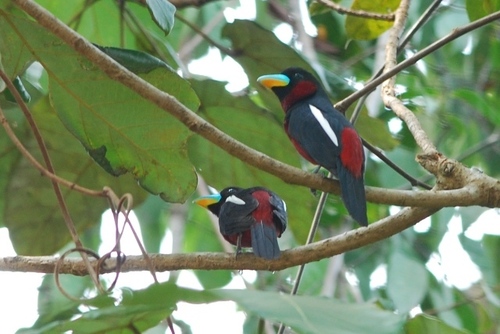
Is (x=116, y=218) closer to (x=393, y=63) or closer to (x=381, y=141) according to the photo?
(x=393, y=63)

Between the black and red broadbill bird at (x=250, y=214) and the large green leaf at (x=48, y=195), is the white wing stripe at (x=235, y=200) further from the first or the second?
the large green leaf at (x=48, y=195)

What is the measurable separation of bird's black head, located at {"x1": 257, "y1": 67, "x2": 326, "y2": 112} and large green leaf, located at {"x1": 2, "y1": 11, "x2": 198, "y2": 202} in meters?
0.66

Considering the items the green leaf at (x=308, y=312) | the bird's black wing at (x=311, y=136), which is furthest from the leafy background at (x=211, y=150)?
the bird's black wing at (x=311, y=136)

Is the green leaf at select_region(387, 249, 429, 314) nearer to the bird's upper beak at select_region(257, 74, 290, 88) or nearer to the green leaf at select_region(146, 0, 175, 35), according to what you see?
the bird's upper beak at select_region(257, 74, 290, 88)

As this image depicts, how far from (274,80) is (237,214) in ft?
1.89

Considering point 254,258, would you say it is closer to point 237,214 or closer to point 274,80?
point 237,214

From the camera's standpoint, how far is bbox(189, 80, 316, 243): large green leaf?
311cm

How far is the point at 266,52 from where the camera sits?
321 cm

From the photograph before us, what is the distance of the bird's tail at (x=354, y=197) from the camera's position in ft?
7.91

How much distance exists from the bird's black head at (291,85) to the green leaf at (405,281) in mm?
1015

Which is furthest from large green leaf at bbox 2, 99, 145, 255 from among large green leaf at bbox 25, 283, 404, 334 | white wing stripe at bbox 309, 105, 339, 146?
large green leaf at bbox 25, 283, 404, 334

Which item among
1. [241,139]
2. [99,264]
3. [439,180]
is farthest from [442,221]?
[99,264]

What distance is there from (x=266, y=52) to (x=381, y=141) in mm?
548

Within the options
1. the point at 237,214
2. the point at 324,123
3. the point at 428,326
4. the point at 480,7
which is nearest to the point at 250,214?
the point at 237,214
